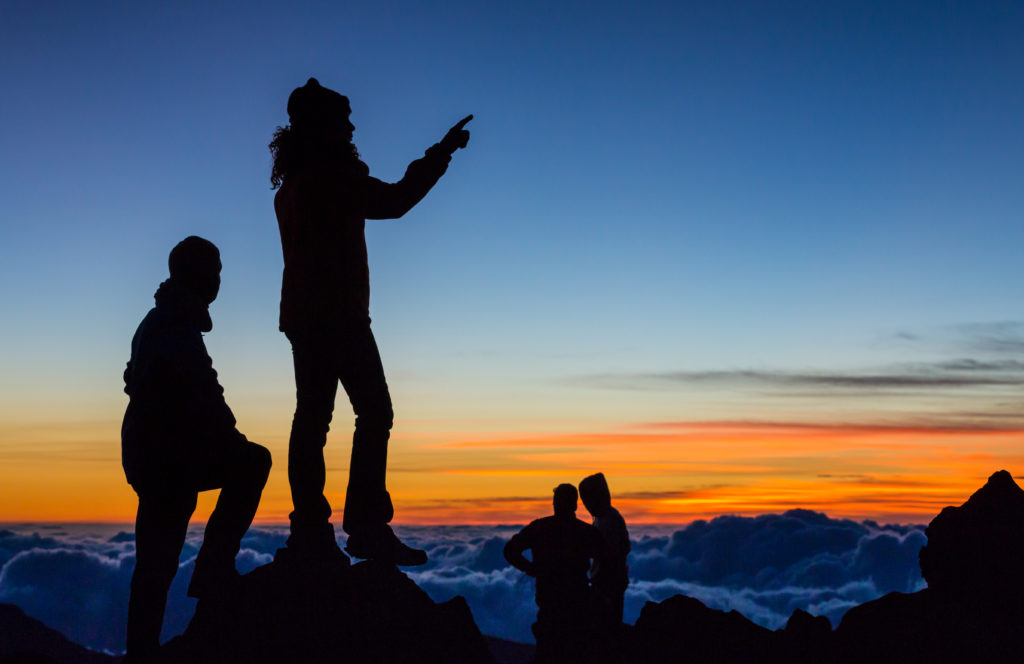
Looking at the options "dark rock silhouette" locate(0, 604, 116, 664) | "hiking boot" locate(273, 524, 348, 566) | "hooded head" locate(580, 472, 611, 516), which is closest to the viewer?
"hiking boot" locate(273, 524, 348, 566)

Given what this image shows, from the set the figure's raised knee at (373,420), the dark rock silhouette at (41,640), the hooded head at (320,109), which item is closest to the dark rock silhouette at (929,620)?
the figure's raised knee at (373,420)

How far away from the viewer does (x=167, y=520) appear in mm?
5871

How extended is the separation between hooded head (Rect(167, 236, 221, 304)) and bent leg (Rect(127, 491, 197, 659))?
1350mm

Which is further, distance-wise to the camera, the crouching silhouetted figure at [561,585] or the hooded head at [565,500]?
the hooded head at [565,500]

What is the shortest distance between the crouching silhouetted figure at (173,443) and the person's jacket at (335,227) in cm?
94

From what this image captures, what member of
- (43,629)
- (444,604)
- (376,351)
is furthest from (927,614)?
(43,629)

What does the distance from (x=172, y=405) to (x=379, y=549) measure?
2098 millimetres

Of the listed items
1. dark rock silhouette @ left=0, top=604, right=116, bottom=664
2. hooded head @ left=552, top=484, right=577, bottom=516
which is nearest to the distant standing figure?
hooded head @ left=552, top=484, right=577, bottom=516

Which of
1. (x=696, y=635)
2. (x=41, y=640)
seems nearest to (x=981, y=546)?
(x=696, y=635)

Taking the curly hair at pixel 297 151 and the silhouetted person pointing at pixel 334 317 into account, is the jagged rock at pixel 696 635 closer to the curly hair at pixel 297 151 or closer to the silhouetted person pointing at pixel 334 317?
the silhouetted person pointing at pixel 334 317

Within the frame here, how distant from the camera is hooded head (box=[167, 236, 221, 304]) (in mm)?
6027

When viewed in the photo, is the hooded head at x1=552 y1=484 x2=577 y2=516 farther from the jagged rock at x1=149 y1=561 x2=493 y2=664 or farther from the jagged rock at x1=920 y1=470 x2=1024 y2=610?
the jagged rock at x1=920 y1=470 x2=1024 y2=610

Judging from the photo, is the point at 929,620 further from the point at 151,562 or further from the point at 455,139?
the point at 151,562

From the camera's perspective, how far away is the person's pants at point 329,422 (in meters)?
6.83
